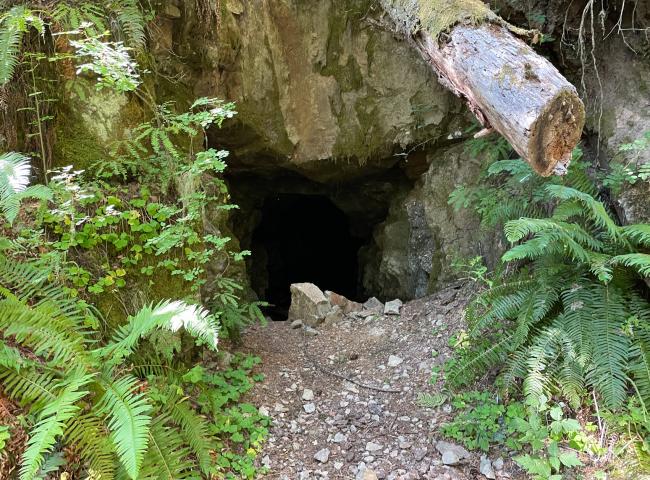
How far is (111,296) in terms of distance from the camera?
3.05 metres

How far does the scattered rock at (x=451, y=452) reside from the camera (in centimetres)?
292

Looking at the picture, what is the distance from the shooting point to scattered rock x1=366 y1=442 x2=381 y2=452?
10.2 feet

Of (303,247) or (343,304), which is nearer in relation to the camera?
(343,304)

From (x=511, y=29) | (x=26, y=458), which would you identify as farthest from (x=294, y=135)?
(x=26, y=458)

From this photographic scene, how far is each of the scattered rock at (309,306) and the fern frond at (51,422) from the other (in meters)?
2.84

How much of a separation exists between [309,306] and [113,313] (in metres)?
2.45

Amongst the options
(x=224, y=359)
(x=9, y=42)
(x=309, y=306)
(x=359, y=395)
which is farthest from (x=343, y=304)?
(x=9, y=42)

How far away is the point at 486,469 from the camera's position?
2.83 meters

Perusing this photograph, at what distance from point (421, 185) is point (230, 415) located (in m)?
4.37

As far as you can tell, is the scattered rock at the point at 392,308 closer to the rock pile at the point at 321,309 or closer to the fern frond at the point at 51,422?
the rock pile at the point at 321,309

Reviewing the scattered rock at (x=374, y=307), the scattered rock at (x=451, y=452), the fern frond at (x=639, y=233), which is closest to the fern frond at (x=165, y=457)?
the scattered rock at (x=451, y=452)

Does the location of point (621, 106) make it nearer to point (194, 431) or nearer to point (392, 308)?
point (392, 308)

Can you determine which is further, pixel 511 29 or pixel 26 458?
pixel 511 29

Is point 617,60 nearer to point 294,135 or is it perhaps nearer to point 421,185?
point 421,185
